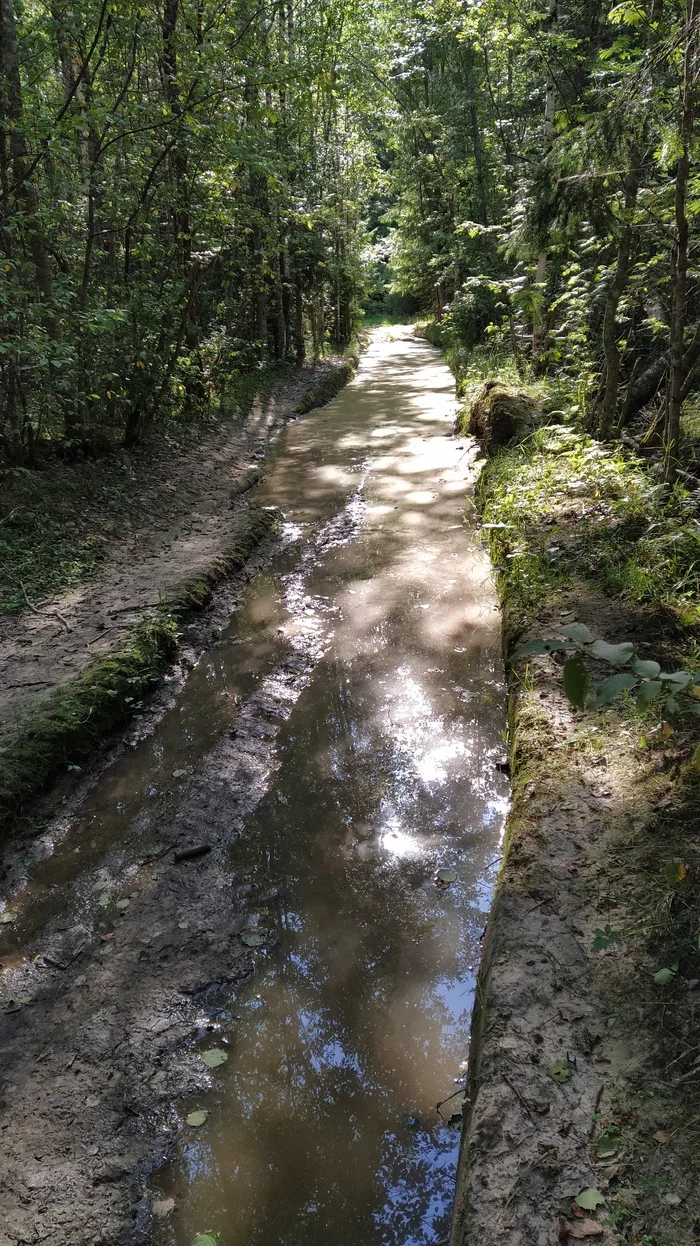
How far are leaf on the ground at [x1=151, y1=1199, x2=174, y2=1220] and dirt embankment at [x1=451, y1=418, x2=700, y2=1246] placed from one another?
908 mm

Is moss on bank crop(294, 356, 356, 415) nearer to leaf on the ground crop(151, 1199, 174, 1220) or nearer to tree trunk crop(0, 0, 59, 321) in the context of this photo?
tree trunk crop(0, 0, 59, 321)

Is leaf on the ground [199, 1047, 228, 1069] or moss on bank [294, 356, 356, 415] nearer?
leaf on the ground [199, 1047, 228, 1069]

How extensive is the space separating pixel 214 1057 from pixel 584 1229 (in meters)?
1.43

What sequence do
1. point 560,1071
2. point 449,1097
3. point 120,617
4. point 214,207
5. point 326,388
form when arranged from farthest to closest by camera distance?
point 326,388 → point 214,207 → point 120,617 → point 449,1097 → point 560,1071

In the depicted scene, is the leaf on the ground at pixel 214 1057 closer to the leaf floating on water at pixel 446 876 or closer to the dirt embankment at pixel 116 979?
the dirt embankment at pixel 116 979

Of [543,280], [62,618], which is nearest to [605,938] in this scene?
[62,618]

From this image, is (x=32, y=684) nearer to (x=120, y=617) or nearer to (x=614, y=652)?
(x=120, y=617)

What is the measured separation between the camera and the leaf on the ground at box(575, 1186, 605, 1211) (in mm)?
1816

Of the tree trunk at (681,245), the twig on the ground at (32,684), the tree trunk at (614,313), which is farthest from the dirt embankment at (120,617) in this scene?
the tree trunk at (681,245)

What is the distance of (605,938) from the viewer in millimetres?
2480

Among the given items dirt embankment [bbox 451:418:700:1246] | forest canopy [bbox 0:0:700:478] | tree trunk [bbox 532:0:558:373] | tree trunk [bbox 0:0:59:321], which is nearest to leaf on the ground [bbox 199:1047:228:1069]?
dirt embankment [bbox 451:418:700:1246]

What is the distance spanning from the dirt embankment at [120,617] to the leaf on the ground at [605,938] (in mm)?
2977

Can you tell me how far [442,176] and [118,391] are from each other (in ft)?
62.5

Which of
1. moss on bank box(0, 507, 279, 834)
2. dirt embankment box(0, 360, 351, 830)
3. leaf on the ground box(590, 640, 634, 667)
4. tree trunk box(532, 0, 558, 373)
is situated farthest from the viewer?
tree trunk box(532, 0, 558, 373)
